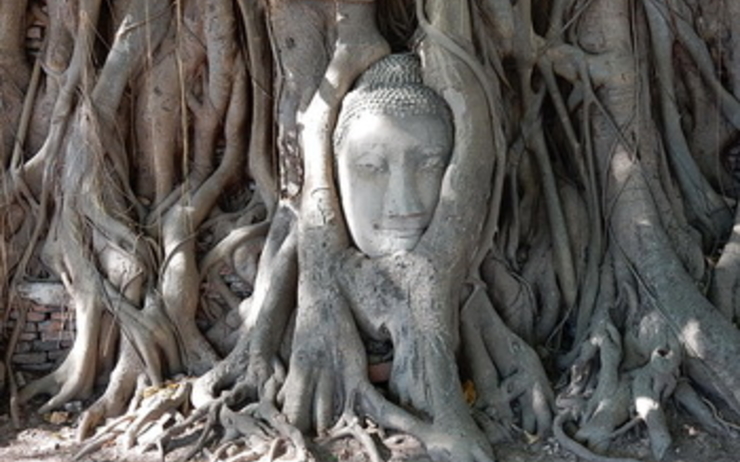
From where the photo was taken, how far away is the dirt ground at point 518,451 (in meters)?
3.66

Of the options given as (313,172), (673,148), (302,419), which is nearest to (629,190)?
(673,148)

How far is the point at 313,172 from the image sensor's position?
4121 millimetres

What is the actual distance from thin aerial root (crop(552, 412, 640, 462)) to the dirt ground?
0.11 ft

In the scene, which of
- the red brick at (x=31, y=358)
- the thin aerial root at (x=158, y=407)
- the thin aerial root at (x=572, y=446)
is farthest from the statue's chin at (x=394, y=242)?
the red brick at (x=31, y=358)

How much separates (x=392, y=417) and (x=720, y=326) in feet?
4.84

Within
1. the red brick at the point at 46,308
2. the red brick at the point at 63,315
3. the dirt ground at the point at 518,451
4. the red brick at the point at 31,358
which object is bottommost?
the dirt ground at the point at 518,451

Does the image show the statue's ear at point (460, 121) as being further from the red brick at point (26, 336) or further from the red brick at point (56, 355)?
the red brick at point (26, 336)

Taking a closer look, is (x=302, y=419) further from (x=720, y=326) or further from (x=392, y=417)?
(x=720, y=326)

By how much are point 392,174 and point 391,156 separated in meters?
0.08

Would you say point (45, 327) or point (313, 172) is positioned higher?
point (313, 172)

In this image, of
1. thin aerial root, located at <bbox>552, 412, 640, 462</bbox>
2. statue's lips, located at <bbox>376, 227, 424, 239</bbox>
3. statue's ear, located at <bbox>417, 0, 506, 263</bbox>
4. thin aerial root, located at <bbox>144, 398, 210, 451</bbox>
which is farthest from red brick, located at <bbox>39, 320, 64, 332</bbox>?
thin aerial root, located at <bbox>552, 412, 640, 462</bbox>

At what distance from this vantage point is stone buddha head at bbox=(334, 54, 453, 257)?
398 cm

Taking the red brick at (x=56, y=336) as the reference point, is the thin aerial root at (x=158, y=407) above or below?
below

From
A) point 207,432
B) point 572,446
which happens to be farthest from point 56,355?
point 572,446
